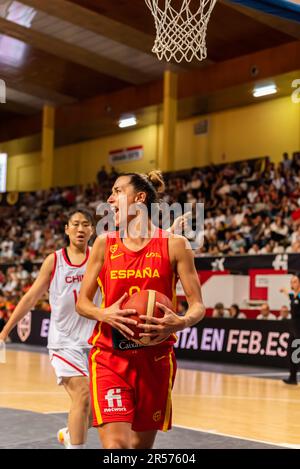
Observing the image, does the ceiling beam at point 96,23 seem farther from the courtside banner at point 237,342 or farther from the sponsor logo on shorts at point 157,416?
the sponsor logo on shorts at point 157,416

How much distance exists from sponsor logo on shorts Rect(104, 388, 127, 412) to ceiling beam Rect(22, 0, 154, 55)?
17.4 meters

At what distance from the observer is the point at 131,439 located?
12.5 feet

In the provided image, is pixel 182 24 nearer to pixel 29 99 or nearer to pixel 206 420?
pixel 206 420

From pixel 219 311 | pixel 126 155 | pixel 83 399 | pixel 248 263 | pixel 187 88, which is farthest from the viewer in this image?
pixel 126 155

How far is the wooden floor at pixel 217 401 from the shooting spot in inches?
279

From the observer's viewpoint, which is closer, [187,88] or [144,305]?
[144,305]

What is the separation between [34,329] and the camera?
17094mm

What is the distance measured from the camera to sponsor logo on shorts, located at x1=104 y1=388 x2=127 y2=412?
143 inches

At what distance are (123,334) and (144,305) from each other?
0.18 metres

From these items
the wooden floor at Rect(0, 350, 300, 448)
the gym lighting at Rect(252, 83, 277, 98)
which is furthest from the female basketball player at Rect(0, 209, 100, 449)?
the gym lighting at Rect(252, 83, 277, 98)

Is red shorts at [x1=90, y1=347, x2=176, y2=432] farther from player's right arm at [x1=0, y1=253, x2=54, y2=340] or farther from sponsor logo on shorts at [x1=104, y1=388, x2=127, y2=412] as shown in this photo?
player's right arm at [x1=0, y1=253, x2=54, y2=340]

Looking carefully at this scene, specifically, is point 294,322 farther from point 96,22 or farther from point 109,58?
point 109,58

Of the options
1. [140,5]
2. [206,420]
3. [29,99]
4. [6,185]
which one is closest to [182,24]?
[206,420]

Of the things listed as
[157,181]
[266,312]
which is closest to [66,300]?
[157,181]
